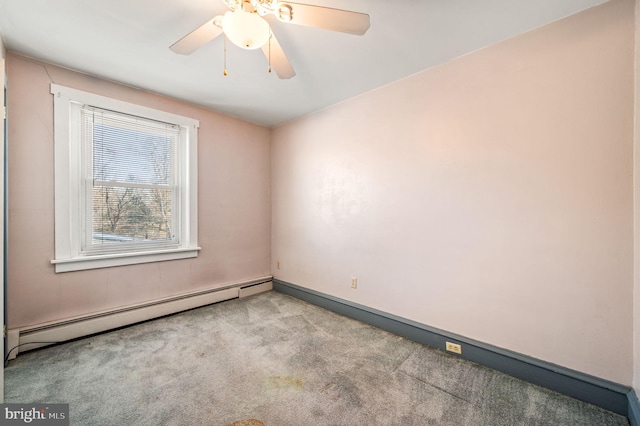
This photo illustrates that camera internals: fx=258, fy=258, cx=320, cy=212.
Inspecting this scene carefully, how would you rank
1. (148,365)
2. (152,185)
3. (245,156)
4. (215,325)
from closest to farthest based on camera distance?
(148,365) < (215,325) < (152,185) < (245,156)

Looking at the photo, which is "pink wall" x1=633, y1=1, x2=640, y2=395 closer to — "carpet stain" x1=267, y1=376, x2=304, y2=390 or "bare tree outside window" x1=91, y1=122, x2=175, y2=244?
"carpet stain" x1=267, y1=376, x2=304, y2=390

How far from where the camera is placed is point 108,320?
2557mm

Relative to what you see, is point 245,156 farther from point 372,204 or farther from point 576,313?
point 576,313

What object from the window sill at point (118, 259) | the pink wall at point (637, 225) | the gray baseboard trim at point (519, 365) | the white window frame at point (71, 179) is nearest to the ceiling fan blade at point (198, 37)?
the white window frame at point (71, 179)

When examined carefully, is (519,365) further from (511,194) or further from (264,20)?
(264,20)

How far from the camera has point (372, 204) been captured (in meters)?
2.79

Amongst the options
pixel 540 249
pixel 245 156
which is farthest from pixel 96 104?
pixel 540 249

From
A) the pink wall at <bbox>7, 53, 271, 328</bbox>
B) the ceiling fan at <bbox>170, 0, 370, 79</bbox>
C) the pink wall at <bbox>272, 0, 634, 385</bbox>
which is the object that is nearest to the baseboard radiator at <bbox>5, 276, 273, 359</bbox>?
the pink wall at <bbox>7, 53, 271, 328</bbox>

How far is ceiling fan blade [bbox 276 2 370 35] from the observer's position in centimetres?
134

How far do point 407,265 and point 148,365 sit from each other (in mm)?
2352

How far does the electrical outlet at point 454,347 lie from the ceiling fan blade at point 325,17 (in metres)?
2.43

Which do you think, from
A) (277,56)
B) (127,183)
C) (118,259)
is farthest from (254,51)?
(118,259)

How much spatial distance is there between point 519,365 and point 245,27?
9.17 feet

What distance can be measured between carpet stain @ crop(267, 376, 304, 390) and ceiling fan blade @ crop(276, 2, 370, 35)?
229 centimetres
